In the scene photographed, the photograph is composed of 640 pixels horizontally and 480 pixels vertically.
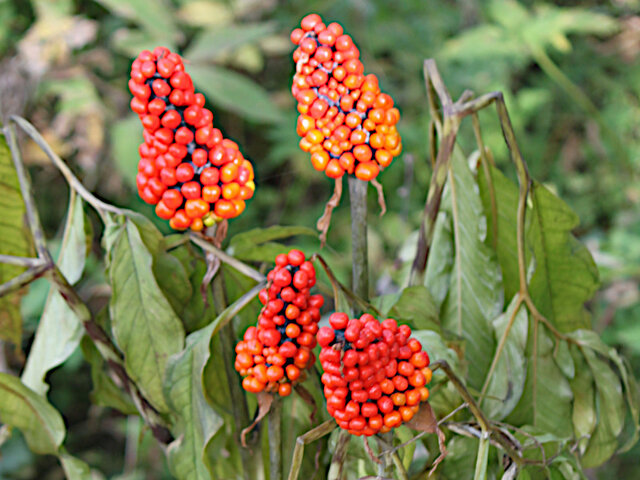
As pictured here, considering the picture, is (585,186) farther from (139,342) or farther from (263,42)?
(139,342)

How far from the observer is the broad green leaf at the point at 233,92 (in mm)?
918

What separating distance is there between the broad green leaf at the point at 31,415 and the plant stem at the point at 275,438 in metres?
0.13

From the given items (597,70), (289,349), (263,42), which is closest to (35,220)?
(289,349)

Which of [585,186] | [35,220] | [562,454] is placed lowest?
[585,186]

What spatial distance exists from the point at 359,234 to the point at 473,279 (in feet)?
0.36

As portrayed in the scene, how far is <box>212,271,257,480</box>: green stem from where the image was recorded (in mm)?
335

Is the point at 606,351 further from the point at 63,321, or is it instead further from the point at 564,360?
the point at 63,321

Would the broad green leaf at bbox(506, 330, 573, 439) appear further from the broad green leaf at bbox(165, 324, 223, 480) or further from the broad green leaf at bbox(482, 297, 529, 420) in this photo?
the broad green leaf at bbox(165, 324, 223, 480)

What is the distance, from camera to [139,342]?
34 cm

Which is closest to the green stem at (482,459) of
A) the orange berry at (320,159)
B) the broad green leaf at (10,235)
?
the orange berry at (320,159)

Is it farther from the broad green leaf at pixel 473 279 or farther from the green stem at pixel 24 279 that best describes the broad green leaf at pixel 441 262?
the green stem at pixel 24 279

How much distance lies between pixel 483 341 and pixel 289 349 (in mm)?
169

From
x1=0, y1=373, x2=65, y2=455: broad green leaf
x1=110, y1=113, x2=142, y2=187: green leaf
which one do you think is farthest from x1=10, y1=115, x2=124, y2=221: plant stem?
x1=110, y1=113, x2=142, y2=187: green leaf

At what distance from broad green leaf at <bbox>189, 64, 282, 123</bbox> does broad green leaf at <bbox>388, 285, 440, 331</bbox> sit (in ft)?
1.98
